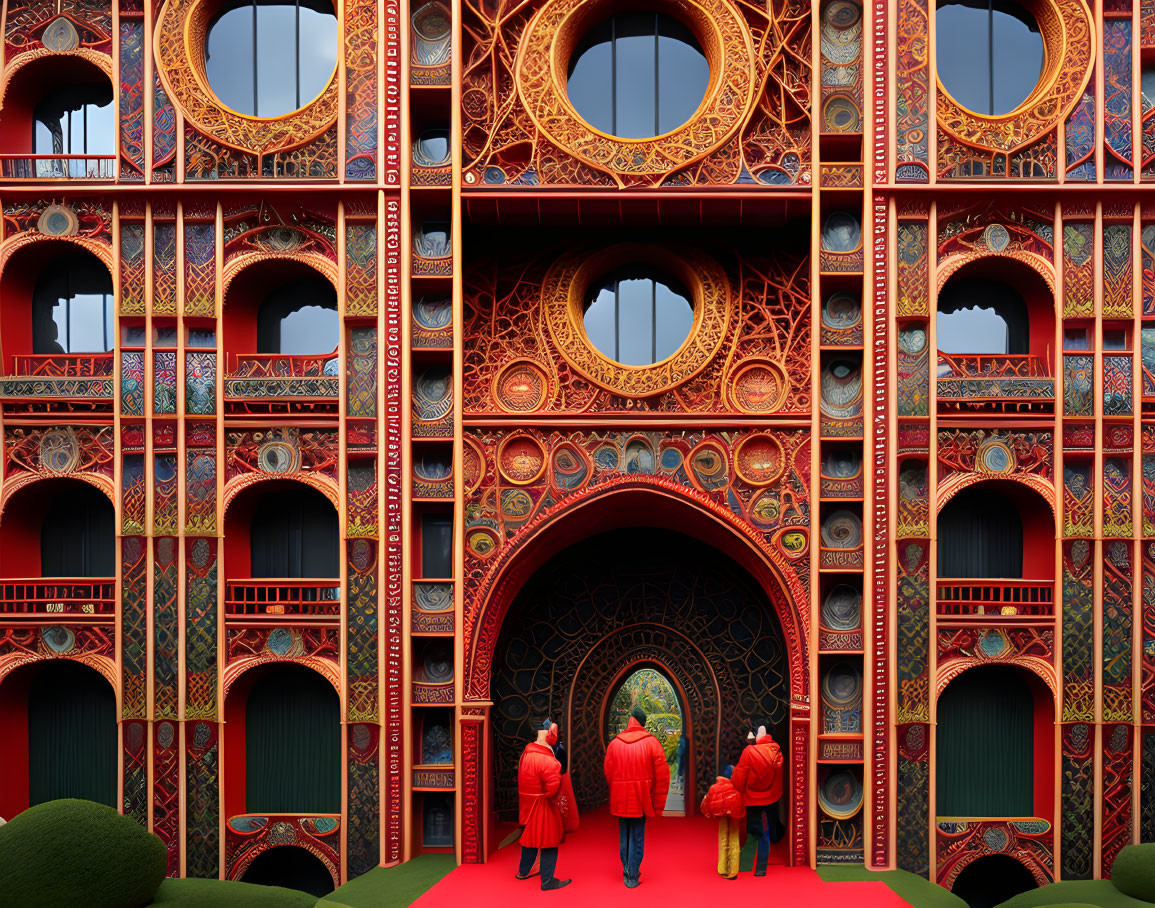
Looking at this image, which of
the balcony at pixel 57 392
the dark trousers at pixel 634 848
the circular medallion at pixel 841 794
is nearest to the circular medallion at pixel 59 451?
the balcony at pixel 57 392

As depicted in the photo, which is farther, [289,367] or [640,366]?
[640,366]

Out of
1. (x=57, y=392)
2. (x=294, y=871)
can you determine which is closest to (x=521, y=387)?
(x=57, y=392)

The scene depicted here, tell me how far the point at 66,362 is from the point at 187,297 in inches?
73.4

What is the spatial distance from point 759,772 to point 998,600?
384 cm

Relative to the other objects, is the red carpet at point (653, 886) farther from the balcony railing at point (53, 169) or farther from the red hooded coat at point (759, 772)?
the balcony railing at point (53, 169)

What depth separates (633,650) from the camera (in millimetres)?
12039

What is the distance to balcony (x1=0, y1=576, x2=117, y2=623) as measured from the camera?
10422mm

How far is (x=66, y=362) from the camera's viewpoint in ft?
35.2

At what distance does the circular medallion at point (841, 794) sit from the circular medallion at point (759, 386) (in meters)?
4.74

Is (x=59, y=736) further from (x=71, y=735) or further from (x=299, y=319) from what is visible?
(x=299, y=319)

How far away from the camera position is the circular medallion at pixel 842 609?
10432 mm

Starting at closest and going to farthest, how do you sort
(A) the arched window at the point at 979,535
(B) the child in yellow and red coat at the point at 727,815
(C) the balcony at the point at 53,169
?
(B) the child in yellow and red coat at the point at 727,815, (C) the balcony at the point at 53,169, (A) the arched window at the point at 979,535

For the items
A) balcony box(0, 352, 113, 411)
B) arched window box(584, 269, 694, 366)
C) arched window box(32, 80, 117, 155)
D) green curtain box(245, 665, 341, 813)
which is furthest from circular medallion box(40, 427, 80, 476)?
arched window box(584, 269, 694, 366)

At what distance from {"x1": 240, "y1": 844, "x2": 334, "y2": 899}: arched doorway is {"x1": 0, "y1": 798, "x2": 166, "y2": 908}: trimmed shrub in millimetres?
4249
